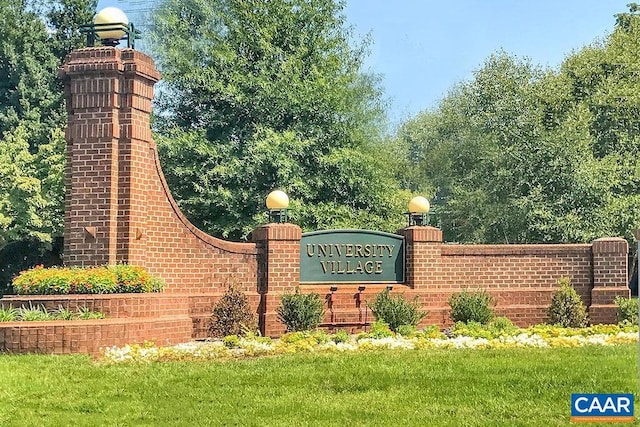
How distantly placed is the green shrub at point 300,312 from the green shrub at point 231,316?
0.60 m

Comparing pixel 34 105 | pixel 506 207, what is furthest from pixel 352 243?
pixel 34 105

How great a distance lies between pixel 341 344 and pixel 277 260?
3.81m

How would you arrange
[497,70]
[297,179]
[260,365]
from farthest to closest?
1. [497,70]
2. [297,179]
3. [260,365]

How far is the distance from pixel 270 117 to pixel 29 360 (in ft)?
47.7

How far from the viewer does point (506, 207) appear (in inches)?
970

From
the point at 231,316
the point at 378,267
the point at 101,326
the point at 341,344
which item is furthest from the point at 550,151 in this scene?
the point at 101,326

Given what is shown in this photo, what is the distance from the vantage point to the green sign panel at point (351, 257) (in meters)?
13.9

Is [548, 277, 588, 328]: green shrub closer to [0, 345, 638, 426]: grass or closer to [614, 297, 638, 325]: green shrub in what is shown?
[614, 297, 638, 325]: green shrub

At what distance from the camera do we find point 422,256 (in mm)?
14398

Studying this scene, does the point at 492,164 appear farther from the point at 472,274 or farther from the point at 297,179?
the point at 472,274

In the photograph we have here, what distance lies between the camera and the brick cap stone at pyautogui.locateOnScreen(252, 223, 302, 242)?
1360 centimetres

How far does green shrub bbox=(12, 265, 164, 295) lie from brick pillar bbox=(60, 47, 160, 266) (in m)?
0.62

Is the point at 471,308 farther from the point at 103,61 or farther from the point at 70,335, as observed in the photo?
the point at 103,61

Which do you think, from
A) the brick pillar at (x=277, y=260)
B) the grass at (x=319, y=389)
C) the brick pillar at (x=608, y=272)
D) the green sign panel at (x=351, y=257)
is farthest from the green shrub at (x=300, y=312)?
the brick pillar at (x=608, y=272)
